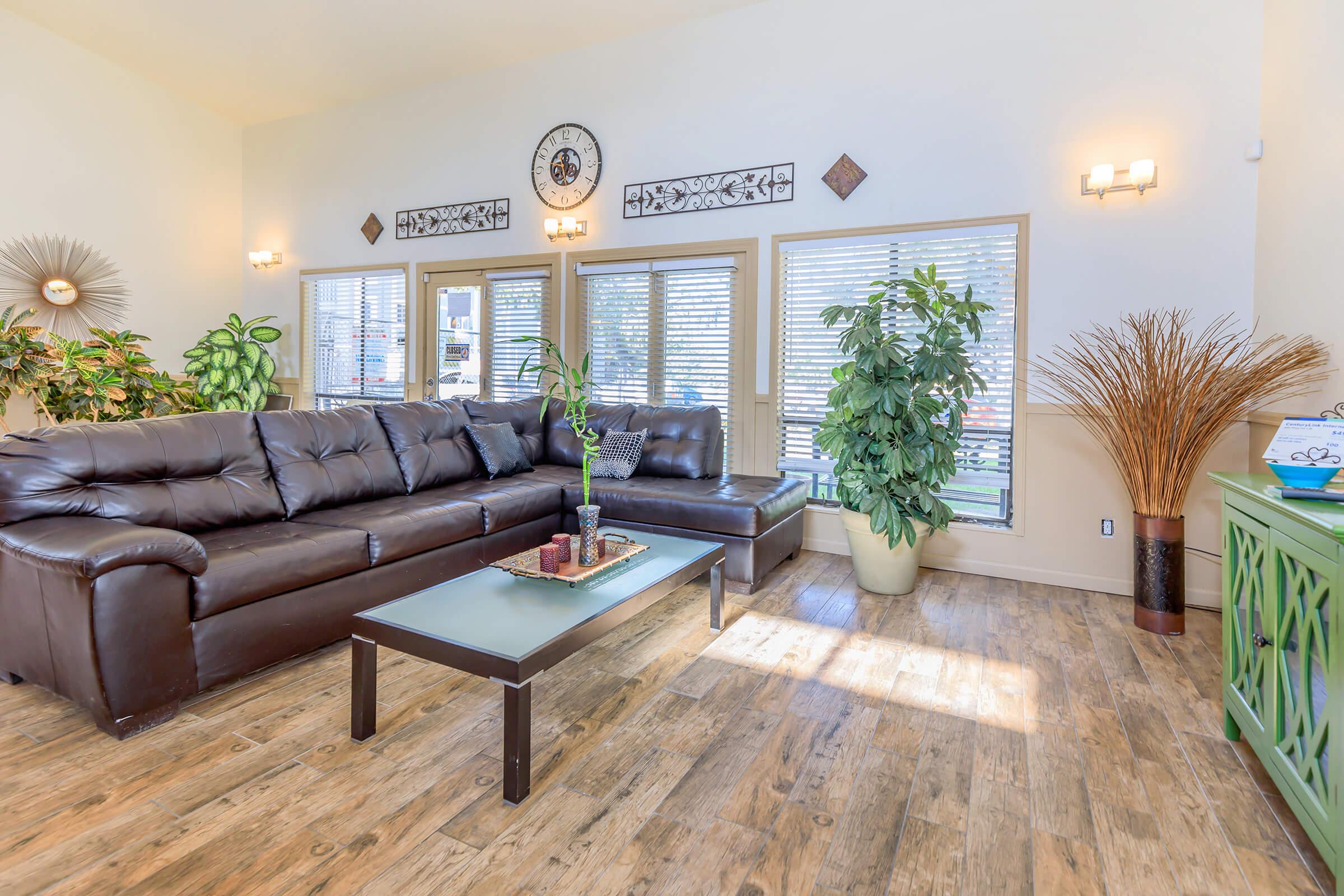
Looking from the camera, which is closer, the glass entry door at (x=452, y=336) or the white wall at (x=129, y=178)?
the white wall at (x=129, y=178)

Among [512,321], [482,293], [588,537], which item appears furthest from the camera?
[482,293]

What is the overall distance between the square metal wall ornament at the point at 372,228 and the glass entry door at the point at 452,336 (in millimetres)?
830

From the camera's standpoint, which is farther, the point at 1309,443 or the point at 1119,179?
the point at 1119,179

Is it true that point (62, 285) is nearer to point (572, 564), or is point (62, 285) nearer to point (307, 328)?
point (307, 328)

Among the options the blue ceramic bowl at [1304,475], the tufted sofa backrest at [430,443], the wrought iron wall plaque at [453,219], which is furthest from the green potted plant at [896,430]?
the wrought iron wall plaque at [453,219]

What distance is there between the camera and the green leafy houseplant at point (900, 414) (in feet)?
11.5

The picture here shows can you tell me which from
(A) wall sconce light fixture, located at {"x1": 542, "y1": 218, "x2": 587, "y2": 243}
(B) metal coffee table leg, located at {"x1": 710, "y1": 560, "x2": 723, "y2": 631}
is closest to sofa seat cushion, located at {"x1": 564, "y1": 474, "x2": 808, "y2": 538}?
(B) metal coffee table leg, located at {"x1": 710, "y1": 560, "x2": 723, "y2": 631}

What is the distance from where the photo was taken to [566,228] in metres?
5.36

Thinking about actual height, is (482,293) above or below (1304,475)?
above

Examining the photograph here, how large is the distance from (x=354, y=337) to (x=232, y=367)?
1146mm

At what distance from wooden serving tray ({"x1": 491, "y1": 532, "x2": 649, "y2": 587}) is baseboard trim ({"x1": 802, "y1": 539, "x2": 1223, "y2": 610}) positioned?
2336 millimetres

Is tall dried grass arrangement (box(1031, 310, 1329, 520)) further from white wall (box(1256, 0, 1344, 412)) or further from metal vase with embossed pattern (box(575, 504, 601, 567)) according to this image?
metal vase with embossed pattern (box(575, 504, 601, 567))

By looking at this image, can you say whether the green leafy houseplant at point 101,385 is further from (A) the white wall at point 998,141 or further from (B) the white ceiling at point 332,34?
(A) the white wall at point 998,141

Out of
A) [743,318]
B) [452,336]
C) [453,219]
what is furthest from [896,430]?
[453,219]
